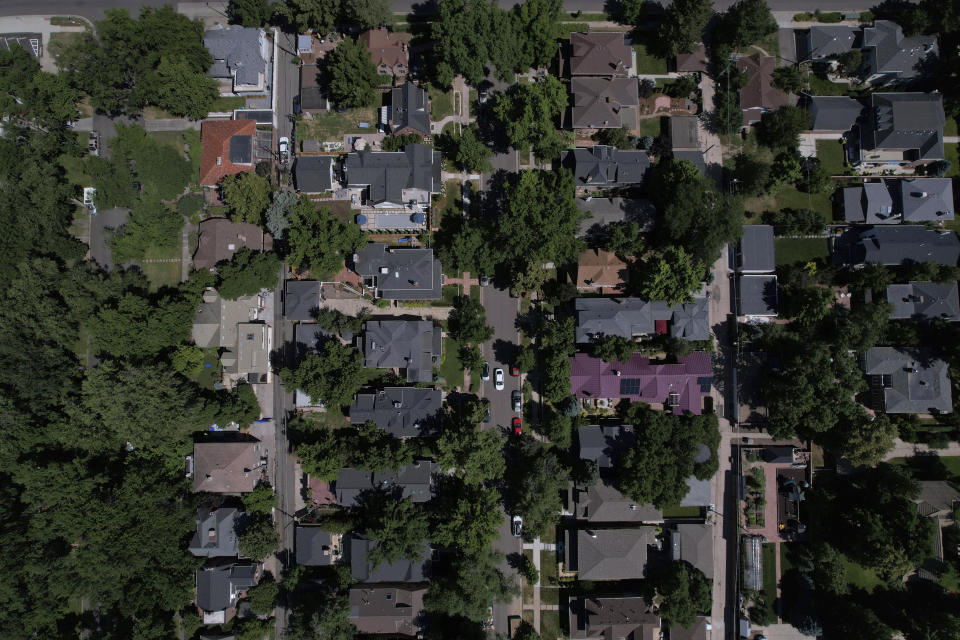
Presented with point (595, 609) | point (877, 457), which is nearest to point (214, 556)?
point (595, 609)

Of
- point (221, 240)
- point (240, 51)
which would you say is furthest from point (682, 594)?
point (240, 51)

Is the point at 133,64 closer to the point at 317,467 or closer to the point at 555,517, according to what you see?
the point at 317,467

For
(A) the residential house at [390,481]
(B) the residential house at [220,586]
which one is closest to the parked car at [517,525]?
(A) the residential house at [390,481]

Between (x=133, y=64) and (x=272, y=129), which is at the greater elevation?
(x=133, y=64)

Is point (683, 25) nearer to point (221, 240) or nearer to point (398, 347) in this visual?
point (398, 347)

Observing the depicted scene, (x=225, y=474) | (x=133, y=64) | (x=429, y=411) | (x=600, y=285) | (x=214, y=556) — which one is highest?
(x=133, y=64)

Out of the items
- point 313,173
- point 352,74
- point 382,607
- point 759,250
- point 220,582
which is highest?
point 352,74

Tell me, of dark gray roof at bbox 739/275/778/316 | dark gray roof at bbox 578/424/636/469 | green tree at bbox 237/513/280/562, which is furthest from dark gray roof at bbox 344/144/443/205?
green tree at bbox 237/513/280/562

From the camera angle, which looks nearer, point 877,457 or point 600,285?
point 877,457
